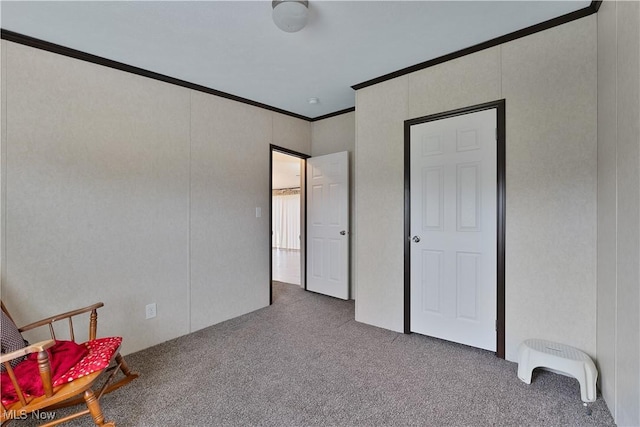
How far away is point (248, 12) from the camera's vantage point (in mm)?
1908

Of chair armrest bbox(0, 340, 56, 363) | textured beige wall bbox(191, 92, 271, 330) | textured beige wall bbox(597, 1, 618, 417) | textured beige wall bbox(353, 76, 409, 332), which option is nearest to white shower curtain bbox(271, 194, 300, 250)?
textured beige wall bbox(191, 92, 271, 330)

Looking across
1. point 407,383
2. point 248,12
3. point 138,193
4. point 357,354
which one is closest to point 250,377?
point 357,354

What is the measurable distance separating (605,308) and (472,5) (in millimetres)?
2070

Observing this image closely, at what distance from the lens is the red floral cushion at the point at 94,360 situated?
1.50m

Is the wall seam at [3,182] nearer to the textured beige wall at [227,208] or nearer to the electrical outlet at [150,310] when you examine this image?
the electrical outlet at [150,310]

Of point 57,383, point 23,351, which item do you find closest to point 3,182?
point 23,351

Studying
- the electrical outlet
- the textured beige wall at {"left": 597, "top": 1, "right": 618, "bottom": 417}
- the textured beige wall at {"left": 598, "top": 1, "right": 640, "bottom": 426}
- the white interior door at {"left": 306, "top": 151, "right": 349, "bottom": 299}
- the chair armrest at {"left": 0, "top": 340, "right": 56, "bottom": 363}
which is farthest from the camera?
the white interior door at {"left": 306, "top": 151, "right": 349, "bottom": 299}

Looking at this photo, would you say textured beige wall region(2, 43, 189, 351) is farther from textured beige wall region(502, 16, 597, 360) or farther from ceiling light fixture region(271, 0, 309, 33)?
textured beige wall region(502, 16, 597, 360)

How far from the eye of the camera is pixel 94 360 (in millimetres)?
1603

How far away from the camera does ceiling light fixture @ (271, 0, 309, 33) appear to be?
1.74m

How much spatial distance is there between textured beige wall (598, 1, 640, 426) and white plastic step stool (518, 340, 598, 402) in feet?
0.28

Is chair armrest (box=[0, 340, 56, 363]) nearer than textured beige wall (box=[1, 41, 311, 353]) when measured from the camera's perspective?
Yes

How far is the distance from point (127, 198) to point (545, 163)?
131 inches

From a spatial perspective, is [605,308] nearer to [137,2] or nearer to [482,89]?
[482,89]
